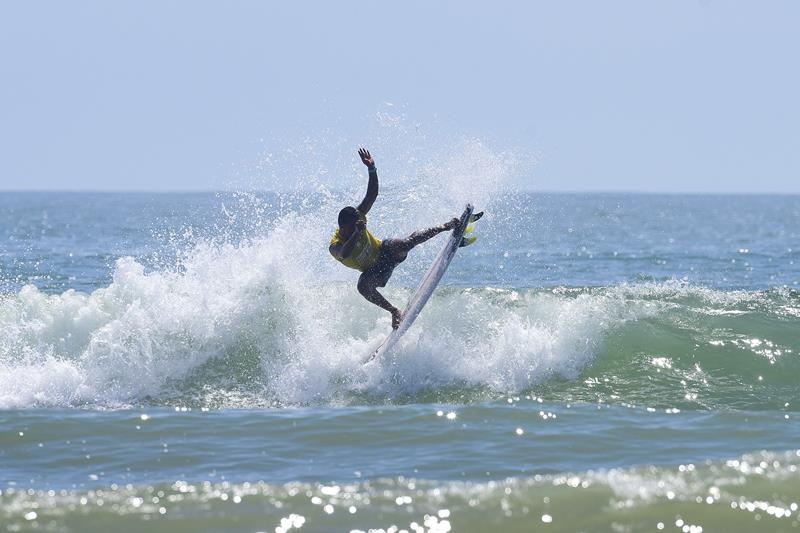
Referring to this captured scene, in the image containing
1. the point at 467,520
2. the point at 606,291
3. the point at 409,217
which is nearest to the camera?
the point at 467,520

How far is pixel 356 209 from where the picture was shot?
37.5 ft

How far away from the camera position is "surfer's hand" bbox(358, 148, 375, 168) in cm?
1129

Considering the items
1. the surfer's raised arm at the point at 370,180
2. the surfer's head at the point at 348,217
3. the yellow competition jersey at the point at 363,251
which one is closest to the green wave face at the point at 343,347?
the yellow competition jersey at the point at 363,251

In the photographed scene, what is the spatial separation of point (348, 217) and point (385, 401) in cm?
201

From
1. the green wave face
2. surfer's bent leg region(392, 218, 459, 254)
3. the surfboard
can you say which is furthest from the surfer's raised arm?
the green wave face

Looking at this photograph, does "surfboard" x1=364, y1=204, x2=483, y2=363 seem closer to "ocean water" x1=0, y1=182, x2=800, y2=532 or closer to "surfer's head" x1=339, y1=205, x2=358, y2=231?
"ocean water" x1=0, y1=182, x2=800, y2=532

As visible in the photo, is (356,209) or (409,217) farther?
(409,217)

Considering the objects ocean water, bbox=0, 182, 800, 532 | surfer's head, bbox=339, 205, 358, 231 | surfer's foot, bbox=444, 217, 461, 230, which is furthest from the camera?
surfer's foot, bbox=444, 217, 461, 230

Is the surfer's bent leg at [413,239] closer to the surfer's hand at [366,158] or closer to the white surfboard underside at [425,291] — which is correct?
the white surfboard underside at [425,291]

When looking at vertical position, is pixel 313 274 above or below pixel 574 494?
above

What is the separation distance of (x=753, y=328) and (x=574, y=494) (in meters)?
6.99

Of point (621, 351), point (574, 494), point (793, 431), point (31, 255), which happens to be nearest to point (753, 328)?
point (621, 351)

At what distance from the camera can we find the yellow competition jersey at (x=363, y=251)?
1140 cm

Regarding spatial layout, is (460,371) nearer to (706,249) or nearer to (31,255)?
Answer: (31,255)
